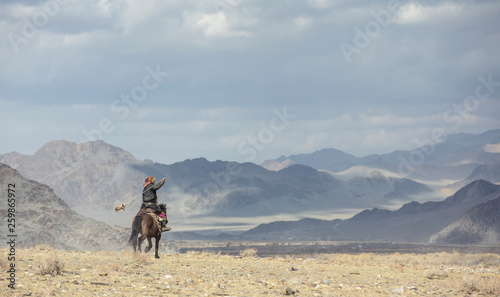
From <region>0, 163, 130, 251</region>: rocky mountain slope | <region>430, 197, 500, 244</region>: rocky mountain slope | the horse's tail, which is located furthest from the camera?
<region>430, 197, 500, 244</region>: rocky mountain slope

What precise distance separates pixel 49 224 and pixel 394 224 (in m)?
112

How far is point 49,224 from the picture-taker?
86250 mm

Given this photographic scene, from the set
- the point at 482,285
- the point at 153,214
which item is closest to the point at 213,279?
the point at 153,214

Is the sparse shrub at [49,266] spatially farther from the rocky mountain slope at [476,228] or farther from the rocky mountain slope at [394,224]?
the rocky mountain slope at [394,224]

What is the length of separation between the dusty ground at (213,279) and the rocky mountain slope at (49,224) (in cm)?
5961

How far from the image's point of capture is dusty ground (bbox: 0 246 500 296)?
1753cm

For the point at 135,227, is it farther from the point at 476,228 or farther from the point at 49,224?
the point at 476,228

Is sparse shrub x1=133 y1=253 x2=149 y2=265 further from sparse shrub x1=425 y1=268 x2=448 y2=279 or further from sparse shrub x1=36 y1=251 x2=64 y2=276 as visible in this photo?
sparse shrub x1=425 y1=268 x2=448 y2=279

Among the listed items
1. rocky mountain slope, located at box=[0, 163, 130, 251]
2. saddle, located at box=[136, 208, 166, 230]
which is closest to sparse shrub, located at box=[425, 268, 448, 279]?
saddle, located at box=[136, 208, 166, 230]

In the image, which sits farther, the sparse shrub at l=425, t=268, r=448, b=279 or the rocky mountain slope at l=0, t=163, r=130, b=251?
the rocky mountain slope at l=0, t=163, r=130, b=251

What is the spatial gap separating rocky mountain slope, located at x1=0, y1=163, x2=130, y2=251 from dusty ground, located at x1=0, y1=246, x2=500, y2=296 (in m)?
59.6

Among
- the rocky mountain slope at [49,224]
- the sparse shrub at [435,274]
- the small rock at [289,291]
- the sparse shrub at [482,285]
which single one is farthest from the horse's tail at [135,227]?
the rocky mountain slope at [49,224]

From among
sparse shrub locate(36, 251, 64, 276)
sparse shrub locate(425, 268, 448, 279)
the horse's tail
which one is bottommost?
sparse shrub locate(425, 268, 448, 279)

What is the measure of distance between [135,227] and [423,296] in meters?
11.3
